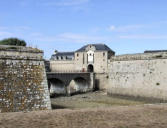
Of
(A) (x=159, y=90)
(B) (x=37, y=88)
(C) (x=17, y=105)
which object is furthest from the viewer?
(A) (x=159, y=90)

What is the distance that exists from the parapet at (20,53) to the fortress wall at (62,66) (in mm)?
35459

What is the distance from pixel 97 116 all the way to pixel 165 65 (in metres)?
18.2

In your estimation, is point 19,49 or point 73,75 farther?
point 73,75

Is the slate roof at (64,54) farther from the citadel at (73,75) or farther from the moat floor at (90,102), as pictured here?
the moat floor at (90,102)

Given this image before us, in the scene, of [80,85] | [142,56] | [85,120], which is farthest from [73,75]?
[85,120]

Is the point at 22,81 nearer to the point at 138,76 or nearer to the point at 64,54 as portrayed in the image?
the point at 138,76

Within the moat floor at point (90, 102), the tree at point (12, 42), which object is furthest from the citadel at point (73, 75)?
the tree at point (12, 42)

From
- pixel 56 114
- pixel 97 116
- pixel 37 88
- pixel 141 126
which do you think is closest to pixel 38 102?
pixel 37 88

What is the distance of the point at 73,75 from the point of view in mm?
36688

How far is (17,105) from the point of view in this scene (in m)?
12.3

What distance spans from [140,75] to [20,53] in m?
18.4

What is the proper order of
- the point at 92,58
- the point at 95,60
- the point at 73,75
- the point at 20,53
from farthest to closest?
1. the point at 92,58
2. the point at 95,60
3. the point at 73,75
4. the point at 20,53

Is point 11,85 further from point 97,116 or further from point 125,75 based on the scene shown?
point 125,75

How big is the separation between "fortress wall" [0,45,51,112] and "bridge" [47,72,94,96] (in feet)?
61.2
